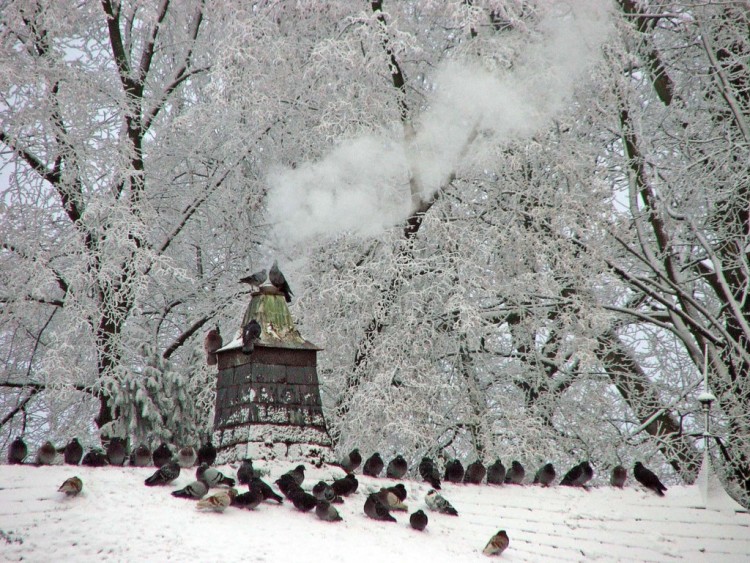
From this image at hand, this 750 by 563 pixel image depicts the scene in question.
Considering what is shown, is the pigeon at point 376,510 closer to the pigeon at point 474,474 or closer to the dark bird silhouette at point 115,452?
the pigeon at point 474,474

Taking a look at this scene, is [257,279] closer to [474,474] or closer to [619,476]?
[474,474]

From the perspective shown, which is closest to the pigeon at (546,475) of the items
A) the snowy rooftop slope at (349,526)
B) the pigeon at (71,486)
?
the snowy rooftop slope at (349,526)

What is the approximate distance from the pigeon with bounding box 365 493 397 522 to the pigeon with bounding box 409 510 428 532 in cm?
22

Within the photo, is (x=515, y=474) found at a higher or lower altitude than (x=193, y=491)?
higher

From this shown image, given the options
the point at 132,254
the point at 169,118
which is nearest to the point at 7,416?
the point at 132,254

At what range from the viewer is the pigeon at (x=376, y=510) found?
7520 millimetres

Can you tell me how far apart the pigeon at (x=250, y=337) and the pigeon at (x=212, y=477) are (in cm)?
154

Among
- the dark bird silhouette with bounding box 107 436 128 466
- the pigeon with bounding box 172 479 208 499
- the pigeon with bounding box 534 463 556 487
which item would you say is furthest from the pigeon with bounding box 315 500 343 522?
the pigeon with bounding box 534 463 556 487

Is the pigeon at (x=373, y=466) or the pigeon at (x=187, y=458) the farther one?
the pigeon at (x=373, y=466)

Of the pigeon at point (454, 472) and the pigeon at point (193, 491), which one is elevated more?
the pigeon at point (454, 472)

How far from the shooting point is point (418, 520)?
745cm

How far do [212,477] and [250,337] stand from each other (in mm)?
1725

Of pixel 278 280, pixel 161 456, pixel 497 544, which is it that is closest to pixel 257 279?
pixel 278 280

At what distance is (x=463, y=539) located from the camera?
24.8 feet
